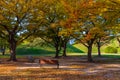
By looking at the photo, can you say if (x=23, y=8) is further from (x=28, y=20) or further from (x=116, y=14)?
(x=116, y=14)

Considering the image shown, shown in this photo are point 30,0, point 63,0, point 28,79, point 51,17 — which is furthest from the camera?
point 51,17

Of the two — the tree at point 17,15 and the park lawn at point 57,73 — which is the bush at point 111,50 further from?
the park lawn at point 57,73

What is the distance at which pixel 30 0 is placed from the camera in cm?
3759

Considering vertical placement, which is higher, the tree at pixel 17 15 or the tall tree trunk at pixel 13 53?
the tree at pixel 17 15

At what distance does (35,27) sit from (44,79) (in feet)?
77.0

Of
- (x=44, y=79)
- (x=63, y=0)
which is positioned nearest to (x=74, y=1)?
(x=63, y=0)

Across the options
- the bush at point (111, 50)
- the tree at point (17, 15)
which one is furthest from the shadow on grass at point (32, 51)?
the tree at point (17, 15)

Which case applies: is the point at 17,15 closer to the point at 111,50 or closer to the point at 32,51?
the point at 32,51

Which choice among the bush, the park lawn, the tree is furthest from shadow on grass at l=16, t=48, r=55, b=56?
the park lawn

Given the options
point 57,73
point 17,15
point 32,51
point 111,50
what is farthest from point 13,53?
point 111,50

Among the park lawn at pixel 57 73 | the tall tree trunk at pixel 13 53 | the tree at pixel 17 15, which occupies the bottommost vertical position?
the park lawn at pixel 57 73

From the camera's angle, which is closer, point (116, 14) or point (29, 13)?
point (116, 14)

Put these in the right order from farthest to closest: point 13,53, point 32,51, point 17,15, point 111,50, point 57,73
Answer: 1. point 111,50
2. point 32,51
3. point 13,53
4. point 17,15
5. point 57,73

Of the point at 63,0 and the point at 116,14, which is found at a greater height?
the point at 63,0
